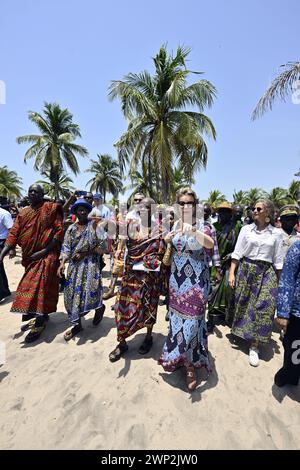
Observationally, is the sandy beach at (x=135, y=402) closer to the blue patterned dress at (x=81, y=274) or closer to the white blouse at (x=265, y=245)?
the blue patterned dress at (x=81, y=274)

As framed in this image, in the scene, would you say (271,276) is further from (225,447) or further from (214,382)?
(225,447)

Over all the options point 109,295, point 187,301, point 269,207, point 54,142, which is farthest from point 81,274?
point 54,142

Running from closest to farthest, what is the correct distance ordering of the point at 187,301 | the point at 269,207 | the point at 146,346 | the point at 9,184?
1. the point at 187,301
2. the point at 269,207
3. the point at 146,346
4. the point at 9,184

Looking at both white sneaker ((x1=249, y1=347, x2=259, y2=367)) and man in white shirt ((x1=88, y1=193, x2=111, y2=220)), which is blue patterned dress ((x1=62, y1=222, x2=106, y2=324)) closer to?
white sneaker ((x1=249, y1=347, x2=259, y2=367))

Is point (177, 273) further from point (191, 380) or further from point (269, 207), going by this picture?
point (269, 207)

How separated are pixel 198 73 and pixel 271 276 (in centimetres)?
990

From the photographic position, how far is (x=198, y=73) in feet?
32.0

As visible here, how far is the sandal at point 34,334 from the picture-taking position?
3.37 m

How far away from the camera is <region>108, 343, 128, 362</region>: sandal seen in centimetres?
291

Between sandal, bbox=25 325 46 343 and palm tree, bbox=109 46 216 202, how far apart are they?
7.76 metres

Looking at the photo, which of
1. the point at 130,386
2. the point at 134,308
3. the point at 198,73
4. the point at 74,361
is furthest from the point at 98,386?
the point at 198,73

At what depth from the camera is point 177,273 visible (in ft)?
8.16

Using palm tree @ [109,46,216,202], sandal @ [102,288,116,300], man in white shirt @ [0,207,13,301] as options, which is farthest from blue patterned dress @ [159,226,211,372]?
palm tree @ [109,46,216,202]

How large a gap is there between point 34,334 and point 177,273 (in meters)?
2.38
